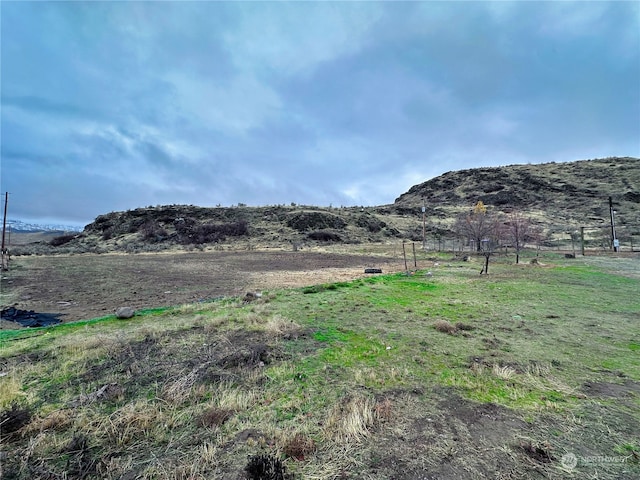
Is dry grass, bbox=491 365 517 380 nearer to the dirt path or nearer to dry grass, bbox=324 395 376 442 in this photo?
dry grass, bbox=324 395 376 442

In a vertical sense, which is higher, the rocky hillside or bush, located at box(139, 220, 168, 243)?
the rocky hillside

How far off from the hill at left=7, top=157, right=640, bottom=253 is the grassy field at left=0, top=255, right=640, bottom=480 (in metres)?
27.7

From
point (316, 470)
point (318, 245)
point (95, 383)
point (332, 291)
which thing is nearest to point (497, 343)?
point (316, 470)

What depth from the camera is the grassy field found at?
110 inches

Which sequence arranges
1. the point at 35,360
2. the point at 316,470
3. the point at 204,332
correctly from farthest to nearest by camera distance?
1. the point at 204,332
2. the point at 35,360
3. the point at 316,470

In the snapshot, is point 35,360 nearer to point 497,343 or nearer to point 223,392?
point 223,392

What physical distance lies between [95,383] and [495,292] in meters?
11.3

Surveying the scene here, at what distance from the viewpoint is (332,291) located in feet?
36.3

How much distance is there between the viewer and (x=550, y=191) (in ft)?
202

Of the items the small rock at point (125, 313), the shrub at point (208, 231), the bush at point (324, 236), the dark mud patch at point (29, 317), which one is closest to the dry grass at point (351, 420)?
the small rock at point (125, 313)

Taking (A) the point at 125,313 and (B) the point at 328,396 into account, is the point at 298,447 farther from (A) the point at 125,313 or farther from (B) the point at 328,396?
(A) the point at 125,313

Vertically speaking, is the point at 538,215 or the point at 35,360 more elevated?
the point at 538,215

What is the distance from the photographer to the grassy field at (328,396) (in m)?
2.78

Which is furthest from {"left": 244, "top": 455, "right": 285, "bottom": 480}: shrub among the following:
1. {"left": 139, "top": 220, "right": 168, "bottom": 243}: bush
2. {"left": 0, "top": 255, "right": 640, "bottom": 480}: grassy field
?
{"left": 139, "top": 220, "right": 168, "bottom": 243}: bush
